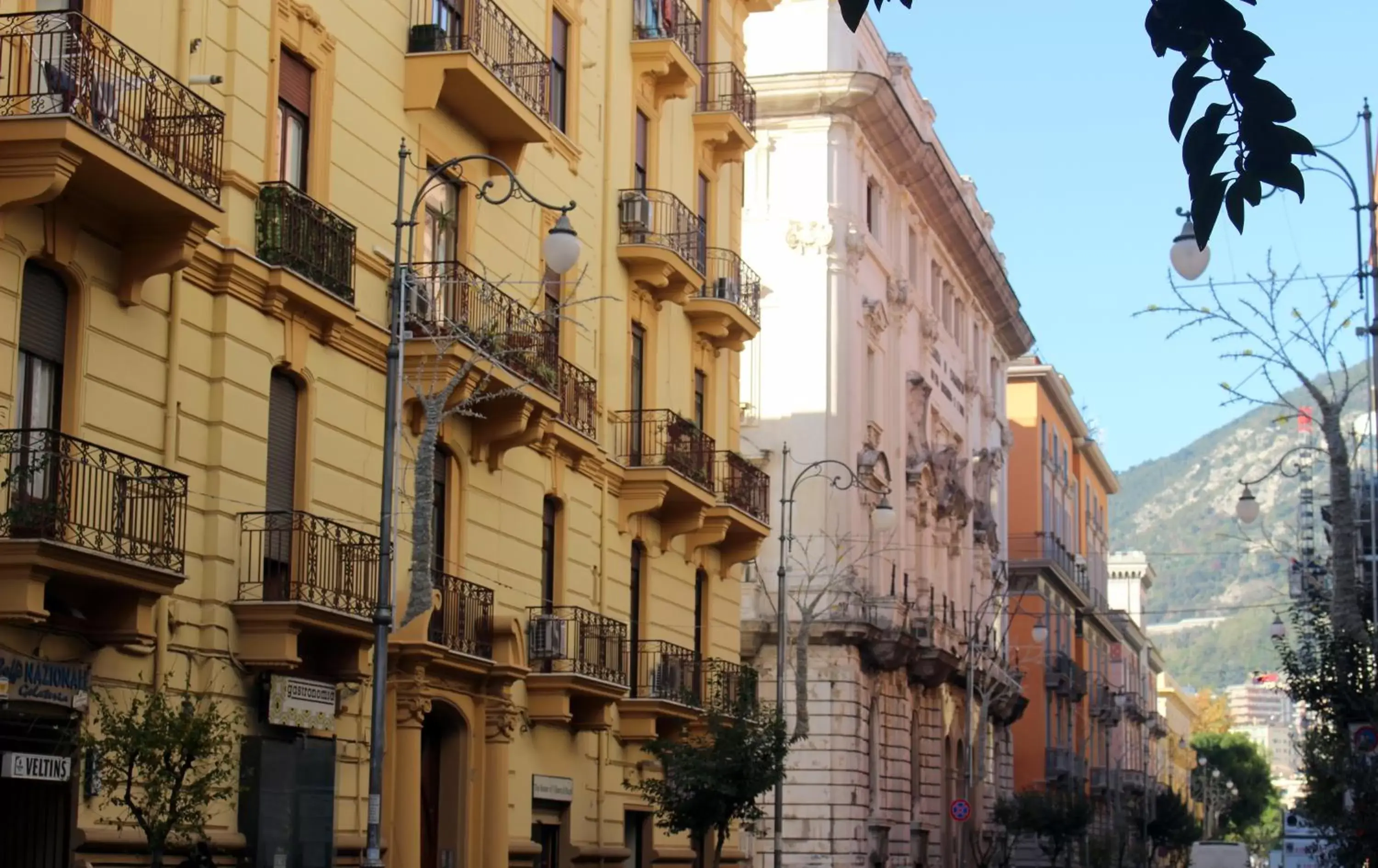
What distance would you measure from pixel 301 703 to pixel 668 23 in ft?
57.2

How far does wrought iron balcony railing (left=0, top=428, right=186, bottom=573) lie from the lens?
678 inches

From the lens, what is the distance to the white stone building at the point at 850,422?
5109 centimetres

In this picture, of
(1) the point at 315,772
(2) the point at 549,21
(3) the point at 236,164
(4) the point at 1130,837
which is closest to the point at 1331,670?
(2) the point at 549,21

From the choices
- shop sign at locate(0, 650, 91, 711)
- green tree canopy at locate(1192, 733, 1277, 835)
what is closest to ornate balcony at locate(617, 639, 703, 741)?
shop sign at locate(0, 650, 91, 711)

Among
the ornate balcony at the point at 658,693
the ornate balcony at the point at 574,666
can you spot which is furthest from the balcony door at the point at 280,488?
the ornate balcony at the point at 658,693

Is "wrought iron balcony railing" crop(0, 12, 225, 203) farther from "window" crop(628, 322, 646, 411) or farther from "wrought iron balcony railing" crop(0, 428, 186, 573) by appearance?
"window" crop(628, 322, 646, 411)

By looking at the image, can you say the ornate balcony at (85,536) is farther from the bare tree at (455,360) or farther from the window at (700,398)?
the window at (700,398)

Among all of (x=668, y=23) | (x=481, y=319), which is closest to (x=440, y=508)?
(x=481, y=319)

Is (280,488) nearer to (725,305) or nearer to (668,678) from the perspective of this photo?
(668,678)

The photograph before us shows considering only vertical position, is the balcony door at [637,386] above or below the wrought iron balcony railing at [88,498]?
above

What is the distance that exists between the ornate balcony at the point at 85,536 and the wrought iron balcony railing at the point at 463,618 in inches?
265

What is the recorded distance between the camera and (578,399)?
3153 centimetres

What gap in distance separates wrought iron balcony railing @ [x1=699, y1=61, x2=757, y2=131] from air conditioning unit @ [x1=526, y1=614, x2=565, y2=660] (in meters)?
12.5

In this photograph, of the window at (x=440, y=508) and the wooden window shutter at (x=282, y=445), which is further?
the window at (x=440, y=508)
